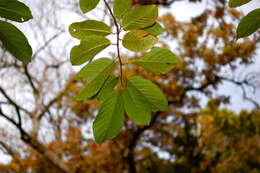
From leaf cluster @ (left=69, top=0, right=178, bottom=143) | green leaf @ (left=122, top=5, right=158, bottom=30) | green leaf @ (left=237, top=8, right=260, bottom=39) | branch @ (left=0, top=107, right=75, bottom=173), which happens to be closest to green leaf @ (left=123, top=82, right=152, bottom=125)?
leaf cluster @ (left=69, top=0, right=178, bottom=143)

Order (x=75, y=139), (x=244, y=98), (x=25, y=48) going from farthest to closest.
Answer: (x=75, y=139) → (x=244, y=98) → (x=25, y=48)

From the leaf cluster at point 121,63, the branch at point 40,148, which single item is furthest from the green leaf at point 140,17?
the branch at point 40,148

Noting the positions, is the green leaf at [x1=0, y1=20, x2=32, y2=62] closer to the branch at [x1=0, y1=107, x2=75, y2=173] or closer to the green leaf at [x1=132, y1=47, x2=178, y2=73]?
the green leaf at [x1=132, y1=47, x2=178, y2=73]

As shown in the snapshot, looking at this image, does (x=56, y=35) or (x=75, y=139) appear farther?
(x=56, y=35)

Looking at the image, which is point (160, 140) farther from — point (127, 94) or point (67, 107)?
point (127, 94)

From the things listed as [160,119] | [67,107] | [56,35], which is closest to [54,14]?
[56,35]

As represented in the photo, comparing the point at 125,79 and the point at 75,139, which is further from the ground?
the point at 125,79
